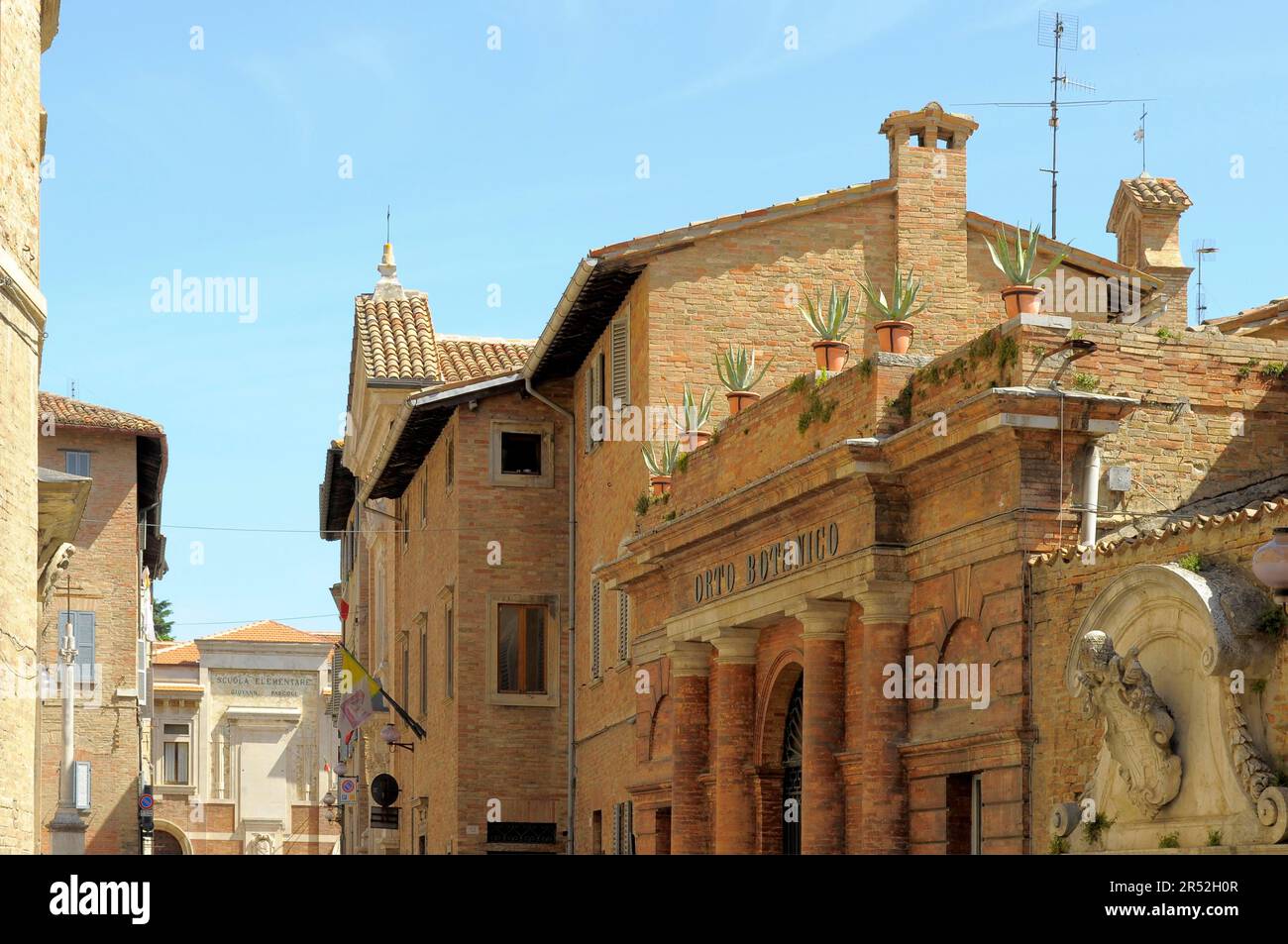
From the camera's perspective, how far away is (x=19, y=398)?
20094mm

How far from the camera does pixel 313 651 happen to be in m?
73.0

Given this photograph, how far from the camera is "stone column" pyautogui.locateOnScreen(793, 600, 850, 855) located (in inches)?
708

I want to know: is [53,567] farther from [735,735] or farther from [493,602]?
[735,735]

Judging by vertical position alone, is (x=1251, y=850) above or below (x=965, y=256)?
below

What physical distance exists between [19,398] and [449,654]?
11974mm

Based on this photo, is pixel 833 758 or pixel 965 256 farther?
pixel 965 256

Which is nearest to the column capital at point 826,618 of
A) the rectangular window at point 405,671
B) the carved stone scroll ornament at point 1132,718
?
the carved stone scroll ornament at point 1132,718

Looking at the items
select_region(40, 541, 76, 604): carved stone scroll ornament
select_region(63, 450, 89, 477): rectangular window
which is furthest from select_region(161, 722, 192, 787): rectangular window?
select_region(40, 541, 76, 604): carved stone scroll ornament

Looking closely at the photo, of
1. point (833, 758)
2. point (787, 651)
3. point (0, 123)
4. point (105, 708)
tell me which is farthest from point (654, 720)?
point (105, 708)

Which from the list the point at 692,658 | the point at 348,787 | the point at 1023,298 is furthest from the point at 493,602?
the point at 1023,298

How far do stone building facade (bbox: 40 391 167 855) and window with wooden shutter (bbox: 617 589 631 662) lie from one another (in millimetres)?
23911

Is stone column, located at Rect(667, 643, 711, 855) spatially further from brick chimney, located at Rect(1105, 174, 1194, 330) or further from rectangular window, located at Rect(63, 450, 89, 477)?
rectangular window, located at Rect(63, 450, 89, 477)

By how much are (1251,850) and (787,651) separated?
8.06 metres
